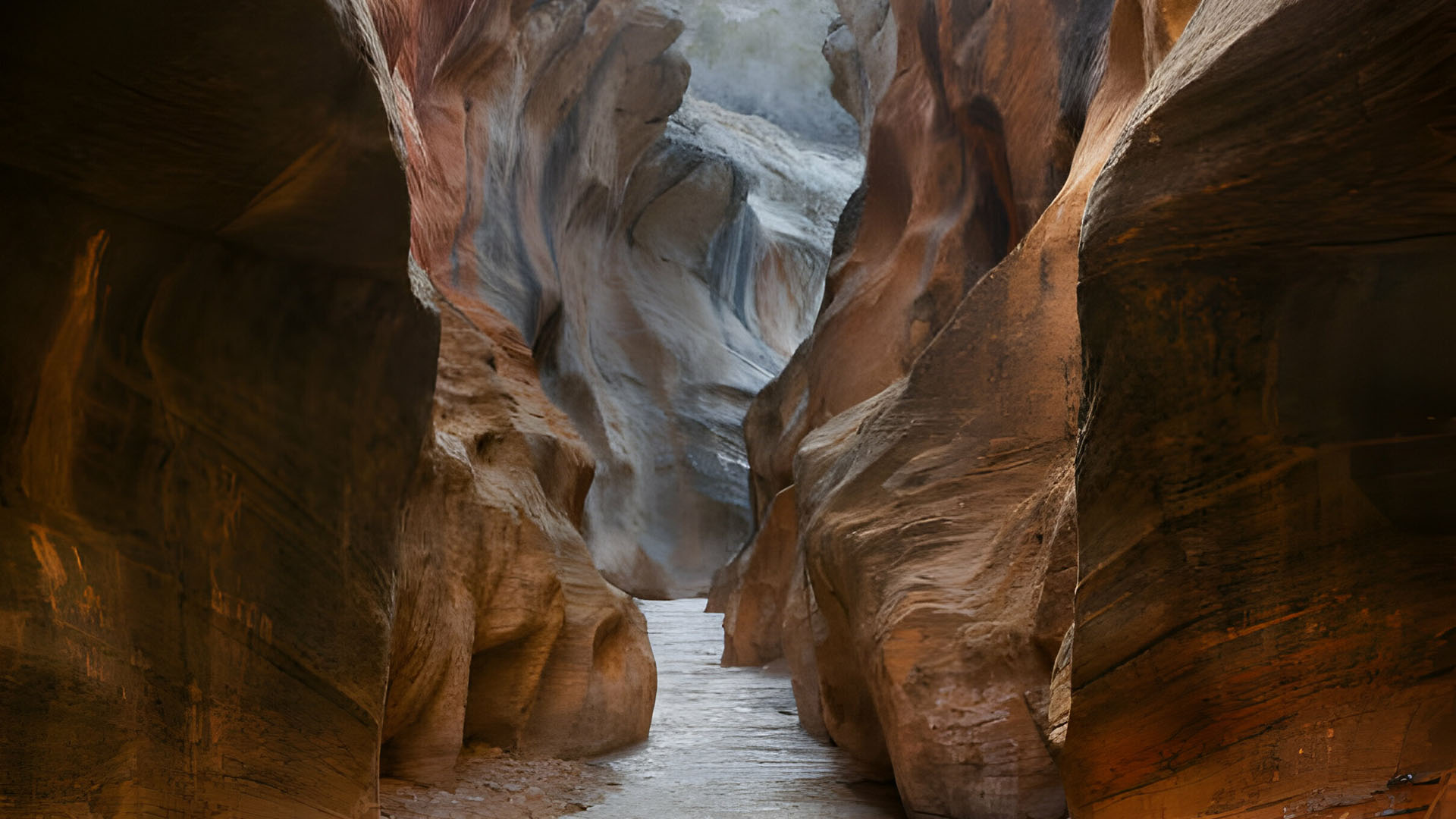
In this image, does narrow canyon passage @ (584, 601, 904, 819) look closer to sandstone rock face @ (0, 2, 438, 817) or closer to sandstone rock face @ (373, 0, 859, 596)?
sandstone rock face @ (0, 2, 438, 817)

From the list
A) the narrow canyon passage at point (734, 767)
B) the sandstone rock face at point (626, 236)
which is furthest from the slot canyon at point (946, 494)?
the sandstone rock face at point (626, 236)

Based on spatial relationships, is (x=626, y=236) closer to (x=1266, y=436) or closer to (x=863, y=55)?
(x=863, y=55)

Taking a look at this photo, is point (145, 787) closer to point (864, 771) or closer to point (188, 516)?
point (188, 516)

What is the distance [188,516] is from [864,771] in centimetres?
409

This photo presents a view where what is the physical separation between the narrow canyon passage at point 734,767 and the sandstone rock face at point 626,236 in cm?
345

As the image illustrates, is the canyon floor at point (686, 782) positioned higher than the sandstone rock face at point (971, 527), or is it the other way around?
the sandstone rock face at point (971, 527)

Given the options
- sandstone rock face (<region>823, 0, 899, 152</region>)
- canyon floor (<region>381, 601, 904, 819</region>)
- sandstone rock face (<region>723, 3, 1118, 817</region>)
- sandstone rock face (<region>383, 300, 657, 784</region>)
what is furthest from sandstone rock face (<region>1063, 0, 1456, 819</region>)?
sandstone rock face (<region>823, 0, 899, 152</region>)

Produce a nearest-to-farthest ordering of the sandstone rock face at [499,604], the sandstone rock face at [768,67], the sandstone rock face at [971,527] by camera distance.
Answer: the sandstone rock face at [971,527] → the sandstone rock face at [499,604] → the sandstone rock face at [768,67]

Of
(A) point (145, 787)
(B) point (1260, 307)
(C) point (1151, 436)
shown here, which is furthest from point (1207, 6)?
(A) point (145, 787)

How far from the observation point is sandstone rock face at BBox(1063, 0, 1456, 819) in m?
2.31

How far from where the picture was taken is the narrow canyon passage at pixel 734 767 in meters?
4.91

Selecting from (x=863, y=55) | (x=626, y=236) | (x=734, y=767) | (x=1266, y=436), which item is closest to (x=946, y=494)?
(x=734, y=767)

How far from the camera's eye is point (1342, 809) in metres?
2.34

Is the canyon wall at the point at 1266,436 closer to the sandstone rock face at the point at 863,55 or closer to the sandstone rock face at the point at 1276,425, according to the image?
the sandstone rock face at the point at 1276,425
